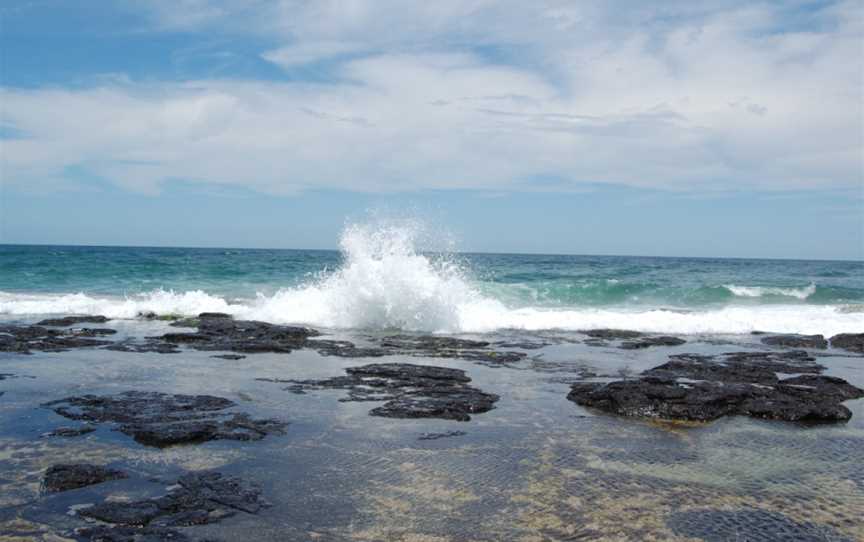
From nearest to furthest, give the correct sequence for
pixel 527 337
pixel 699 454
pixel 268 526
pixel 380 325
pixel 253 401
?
pixel 268 526
pixel 699 454
pixel 253 401
pixel 527 337
pixel 380 325

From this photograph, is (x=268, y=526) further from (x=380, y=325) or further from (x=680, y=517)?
(x=380, y=325)

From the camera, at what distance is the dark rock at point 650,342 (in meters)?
14.6

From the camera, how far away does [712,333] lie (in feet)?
58.5

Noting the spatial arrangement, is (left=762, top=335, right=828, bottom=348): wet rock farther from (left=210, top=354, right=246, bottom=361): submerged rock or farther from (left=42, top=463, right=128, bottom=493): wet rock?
(left=42, top=463, right=128, bottom=493): wet rock

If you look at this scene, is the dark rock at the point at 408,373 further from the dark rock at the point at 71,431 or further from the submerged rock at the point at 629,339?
the submerged rock at the point at 629,339

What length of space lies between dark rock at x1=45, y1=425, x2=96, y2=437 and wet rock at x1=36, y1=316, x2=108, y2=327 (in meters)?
10.7

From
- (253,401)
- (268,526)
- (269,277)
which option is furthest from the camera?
(269,277)

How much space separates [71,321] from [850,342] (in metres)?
18.0

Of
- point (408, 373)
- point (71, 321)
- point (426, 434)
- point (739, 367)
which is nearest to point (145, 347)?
point (71, 321)

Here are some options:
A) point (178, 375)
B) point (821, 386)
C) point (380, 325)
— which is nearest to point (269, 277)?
point (380, 325)

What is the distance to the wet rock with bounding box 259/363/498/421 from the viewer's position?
7.96 m

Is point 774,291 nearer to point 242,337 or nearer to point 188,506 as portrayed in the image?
point 242,337

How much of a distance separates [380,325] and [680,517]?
1326 centimetres

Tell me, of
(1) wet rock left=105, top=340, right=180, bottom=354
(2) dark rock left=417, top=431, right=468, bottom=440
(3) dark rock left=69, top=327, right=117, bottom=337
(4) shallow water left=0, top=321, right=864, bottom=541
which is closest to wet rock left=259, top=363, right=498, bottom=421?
(4) shallow water left=0, top=321, right=864, bottom=541
